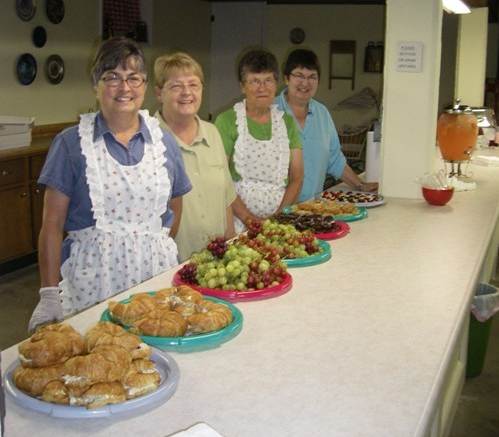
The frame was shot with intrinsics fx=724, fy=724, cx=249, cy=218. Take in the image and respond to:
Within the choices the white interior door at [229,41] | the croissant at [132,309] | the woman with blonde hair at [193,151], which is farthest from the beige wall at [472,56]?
the croissant at [132,309]

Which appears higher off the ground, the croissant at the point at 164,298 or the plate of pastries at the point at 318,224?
the plate of pastries at the point at 318,224

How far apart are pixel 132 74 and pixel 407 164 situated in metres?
1.46

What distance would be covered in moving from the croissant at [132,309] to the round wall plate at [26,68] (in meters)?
4.50

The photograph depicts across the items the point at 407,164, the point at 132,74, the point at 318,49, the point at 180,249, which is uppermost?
the point at 318,49

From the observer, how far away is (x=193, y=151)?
8.54 ft

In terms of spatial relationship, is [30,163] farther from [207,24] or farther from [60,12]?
[207,24]

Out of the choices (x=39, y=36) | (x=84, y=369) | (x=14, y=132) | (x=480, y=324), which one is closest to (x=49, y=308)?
(x=84, y=369)

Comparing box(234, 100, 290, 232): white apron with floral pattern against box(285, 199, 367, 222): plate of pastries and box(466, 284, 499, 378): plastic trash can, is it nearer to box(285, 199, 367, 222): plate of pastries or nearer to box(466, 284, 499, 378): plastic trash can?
box(285, 199, 367, 222): plate of pastries

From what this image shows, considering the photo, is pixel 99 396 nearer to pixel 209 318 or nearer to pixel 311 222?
pixel 209 318

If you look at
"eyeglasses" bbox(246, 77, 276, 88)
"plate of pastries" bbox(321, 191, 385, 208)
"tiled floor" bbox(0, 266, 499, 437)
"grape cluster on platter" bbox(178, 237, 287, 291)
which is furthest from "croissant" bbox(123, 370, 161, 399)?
"tiled floor" bbox(0, 266, 499, 437)

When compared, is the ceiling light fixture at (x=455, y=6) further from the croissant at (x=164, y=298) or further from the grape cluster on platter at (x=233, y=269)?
the croissant at (x=164, y=298)

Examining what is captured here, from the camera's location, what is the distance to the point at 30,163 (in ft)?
16.2

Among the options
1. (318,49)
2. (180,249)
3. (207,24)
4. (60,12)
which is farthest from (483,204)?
(207,24)

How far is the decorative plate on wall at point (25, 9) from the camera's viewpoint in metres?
5.46
